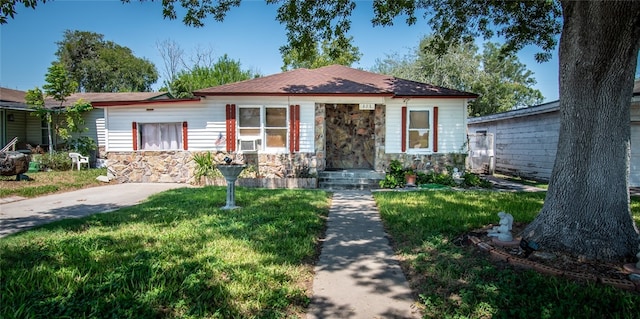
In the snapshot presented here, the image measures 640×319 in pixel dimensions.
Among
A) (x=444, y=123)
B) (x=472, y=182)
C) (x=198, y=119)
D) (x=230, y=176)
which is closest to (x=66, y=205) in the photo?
(x=230, y=176)

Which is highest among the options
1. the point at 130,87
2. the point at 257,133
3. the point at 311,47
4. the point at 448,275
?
the point at 130,87

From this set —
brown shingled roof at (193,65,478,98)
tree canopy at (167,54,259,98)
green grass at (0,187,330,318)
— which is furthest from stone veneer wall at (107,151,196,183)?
tree canopy at (167,54,259,98)

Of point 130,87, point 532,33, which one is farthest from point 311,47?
point 130,87

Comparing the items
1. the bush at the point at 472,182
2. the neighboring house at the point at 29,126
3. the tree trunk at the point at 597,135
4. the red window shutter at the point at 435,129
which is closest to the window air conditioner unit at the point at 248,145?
the red window shutter at the point at 435,129

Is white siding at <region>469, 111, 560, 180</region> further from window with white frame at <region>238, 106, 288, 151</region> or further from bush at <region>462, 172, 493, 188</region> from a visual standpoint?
window with white frame at <region>238, 106, 288, 151</region>

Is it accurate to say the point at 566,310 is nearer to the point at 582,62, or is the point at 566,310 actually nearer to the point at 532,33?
the point at 582,62

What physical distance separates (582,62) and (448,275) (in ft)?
8.56

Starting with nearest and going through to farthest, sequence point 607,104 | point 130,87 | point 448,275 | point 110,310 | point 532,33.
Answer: point 110,310, point 448,275, point 607,104, point 532,33, point 130,87

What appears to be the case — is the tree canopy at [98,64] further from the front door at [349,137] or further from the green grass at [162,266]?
the green grass at [162,266]

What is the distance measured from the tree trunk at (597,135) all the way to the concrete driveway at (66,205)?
23.5ft

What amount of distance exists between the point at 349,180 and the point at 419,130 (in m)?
2.91

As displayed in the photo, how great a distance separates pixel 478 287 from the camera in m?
2.84

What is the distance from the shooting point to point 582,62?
3486 millimetres

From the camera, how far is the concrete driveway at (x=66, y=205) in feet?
18.1
